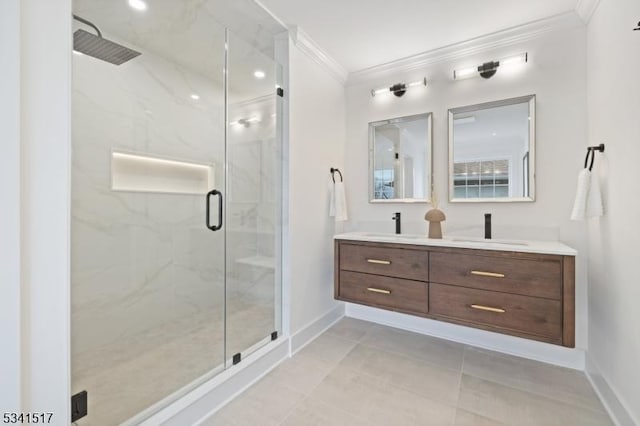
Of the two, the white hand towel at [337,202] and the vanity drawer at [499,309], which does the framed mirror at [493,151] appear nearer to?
the vanity drawer at [499,309]

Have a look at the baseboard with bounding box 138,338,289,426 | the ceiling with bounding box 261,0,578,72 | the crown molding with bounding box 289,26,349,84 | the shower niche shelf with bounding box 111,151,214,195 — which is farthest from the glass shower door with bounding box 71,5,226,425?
the ceiling with bounding box 261,0,578,72

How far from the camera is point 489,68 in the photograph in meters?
2.25

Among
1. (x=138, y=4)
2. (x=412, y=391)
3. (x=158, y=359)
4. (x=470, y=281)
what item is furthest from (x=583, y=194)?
(x=138, y=4)

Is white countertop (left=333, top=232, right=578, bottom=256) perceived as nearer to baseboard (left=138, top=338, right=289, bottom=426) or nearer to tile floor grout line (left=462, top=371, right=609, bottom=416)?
tile floor grout line (left=462, top=371, right=609, bottom=416)

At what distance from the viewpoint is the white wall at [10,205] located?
859mm

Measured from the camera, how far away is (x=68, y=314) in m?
1.02

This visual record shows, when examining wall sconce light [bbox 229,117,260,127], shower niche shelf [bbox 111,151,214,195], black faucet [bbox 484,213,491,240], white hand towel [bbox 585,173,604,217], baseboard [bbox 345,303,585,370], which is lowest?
baseboard [bbox 345,303,585,370]

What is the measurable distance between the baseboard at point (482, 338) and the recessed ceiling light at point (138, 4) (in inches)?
118

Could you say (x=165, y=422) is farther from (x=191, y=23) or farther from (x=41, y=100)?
(x=191, y=23)

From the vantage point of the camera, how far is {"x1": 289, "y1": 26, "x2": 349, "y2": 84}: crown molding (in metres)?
2.18

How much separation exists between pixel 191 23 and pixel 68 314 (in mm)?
2066

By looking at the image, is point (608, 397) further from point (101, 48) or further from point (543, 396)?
point (101, 48)

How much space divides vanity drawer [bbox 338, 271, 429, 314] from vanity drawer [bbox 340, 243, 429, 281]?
5 cm

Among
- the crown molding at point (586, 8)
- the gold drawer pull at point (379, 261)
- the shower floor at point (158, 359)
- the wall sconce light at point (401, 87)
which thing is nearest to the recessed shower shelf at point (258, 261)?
the shower floor at point (158, 359)
